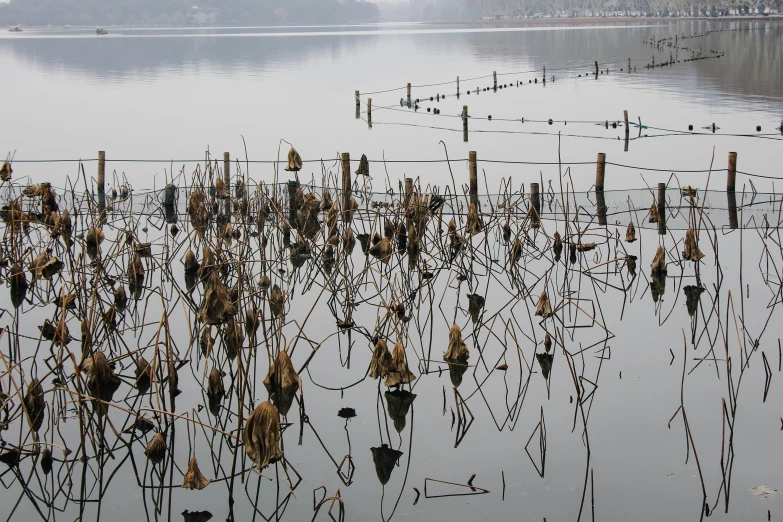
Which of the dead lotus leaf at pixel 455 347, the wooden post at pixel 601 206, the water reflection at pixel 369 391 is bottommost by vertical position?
the water reflection at pixel 369 391

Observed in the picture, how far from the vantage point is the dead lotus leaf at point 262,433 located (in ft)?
13.4

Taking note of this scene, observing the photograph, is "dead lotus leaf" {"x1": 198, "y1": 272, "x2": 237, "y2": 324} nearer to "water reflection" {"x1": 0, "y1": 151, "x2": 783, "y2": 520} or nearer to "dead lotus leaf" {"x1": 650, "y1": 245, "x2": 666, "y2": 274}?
"water reflection" {"x1": 0, "y1": 151, "x2": 783, "y2": 520}

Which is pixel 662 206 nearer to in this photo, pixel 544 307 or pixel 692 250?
pixel 692 250

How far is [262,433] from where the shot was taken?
4.14m

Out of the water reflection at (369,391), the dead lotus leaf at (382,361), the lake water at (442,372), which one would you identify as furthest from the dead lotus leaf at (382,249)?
the dead lotus leaf at (382,361)

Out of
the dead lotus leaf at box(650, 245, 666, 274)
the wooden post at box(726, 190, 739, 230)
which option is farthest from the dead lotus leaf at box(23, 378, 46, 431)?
the wooden post at box(726, 190, 739, 230)

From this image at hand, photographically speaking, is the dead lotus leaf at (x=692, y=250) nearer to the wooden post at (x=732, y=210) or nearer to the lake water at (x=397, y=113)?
the wooden post at (x=732, y=210)

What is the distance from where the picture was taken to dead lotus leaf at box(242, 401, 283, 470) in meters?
4.10

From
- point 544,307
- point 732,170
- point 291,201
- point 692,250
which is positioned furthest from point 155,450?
point 732,170

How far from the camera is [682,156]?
67.6 ft

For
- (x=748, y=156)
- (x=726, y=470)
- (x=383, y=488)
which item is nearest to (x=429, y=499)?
(x=383, y=488)

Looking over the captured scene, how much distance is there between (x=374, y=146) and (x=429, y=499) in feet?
65.3

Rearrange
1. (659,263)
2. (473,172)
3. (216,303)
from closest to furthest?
(216,303), (659,263), (473,172)

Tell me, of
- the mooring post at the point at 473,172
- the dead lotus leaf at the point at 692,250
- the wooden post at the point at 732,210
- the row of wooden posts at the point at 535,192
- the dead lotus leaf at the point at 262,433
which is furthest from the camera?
the mooring post at the point at 473,172
